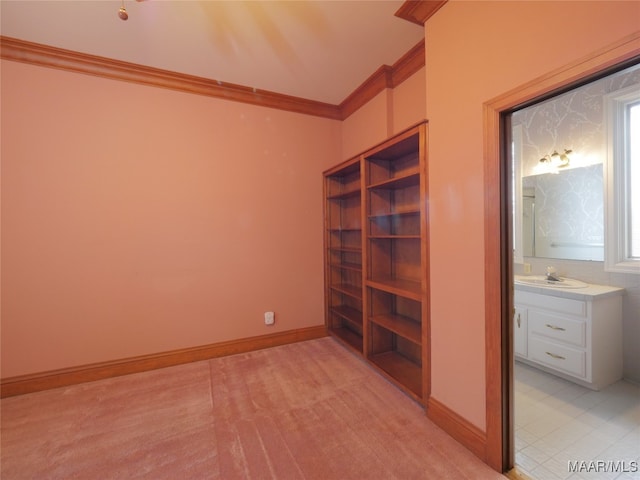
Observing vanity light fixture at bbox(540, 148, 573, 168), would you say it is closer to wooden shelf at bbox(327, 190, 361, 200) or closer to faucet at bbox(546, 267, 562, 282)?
faucet at bbox(546, 267, 562, 282)

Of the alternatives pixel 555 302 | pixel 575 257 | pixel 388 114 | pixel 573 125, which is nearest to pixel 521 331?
pixel 555 302

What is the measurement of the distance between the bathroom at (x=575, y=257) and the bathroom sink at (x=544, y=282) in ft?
0.09

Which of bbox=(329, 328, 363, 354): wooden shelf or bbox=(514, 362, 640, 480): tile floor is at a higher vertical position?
bbox=(329, 328, 363, 354): wooden shelf

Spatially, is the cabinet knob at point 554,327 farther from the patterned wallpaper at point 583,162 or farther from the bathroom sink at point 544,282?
the patterned wallpaper at point 583,162

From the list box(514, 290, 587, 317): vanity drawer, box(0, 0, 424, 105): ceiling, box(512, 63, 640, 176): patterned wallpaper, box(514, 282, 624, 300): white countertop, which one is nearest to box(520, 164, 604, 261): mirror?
box(512, 63, 640, 176): patterned wallpaper

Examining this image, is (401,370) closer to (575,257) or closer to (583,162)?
(575,257)

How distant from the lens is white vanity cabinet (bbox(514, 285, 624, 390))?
82.4 inches

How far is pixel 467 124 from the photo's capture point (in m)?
1.51

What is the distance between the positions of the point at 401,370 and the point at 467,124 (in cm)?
188

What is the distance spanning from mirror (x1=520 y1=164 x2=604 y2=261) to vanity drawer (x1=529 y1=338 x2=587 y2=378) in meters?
0.84

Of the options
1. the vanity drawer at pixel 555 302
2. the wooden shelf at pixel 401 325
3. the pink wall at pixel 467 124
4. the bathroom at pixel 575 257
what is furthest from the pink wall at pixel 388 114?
the vanity drawer at pixel 555 302

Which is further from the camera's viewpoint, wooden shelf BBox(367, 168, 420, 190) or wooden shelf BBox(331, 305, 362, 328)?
wooden shelf BBox(331, 305, 362, 328)

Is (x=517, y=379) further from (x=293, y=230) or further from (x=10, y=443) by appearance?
(x=10, y=443)

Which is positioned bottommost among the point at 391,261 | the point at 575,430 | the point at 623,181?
the point at 575,430
